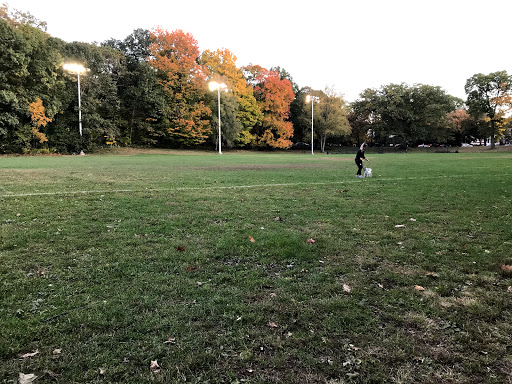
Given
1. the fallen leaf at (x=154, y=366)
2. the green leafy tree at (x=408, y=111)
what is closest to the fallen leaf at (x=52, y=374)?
the fallen leaf at (x=154, y=366)

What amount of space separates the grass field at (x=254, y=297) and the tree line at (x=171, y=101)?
3597cm

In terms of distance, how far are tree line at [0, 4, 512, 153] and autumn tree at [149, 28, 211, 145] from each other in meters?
0.15

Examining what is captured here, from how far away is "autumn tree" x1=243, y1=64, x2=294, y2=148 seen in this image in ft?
181

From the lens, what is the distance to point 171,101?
4788 centimetres

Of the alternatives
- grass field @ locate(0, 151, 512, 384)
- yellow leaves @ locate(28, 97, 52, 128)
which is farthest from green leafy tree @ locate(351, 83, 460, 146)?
grass field @ locate(0, 151, 512, 384)

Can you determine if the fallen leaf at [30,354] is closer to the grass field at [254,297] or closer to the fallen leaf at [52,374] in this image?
the grass field at [254,297]

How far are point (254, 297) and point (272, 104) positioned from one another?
180 feet

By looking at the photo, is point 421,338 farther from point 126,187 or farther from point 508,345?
point 126,187

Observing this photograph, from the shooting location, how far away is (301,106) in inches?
2485

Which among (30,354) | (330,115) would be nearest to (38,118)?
(30,354)

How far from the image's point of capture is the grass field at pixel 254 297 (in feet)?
7.51

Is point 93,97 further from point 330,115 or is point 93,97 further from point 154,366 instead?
point 154,366

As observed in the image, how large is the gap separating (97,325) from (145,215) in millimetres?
4120

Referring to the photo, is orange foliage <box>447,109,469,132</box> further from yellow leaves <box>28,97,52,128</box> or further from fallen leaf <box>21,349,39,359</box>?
fallen leaf <box>21,349,39,359</box>
